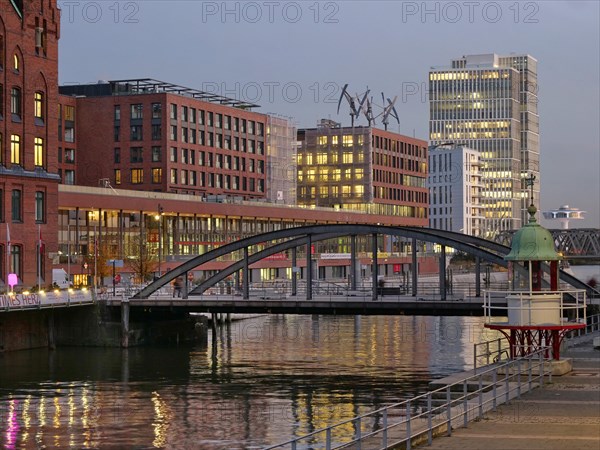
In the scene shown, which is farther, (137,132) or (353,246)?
(137,132)

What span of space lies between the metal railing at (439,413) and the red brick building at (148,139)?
105 meters

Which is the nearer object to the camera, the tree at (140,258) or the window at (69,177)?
the tree at (140,258)

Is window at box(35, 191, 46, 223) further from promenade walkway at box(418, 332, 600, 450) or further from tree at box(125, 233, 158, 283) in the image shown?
promenade walkway at box(418, 332, 600, 450)

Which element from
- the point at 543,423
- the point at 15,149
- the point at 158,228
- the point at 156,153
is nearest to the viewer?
the point at 543,423

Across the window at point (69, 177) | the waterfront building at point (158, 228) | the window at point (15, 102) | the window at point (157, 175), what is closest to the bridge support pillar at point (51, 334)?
the window at point (15, 102)

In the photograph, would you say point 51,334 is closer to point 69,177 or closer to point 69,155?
point 69,177

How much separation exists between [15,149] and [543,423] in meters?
60.3

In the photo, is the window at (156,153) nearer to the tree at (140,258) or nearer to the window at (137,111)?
the window at (137,111)

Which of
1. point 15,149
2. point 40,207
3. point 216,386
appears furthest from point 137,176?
point 216,386

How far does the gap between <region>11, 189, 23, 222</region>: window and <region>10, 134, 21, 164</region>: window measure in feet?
7.28

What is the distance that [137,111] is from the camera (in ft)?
508

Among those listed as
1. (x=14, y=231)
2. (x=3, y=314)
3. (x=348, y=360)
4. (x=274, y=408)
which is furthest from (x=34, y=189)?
(x=274, y=408)

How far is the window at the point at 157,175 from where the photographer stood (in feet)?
505

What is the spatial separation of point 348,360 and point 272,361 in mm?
4699
